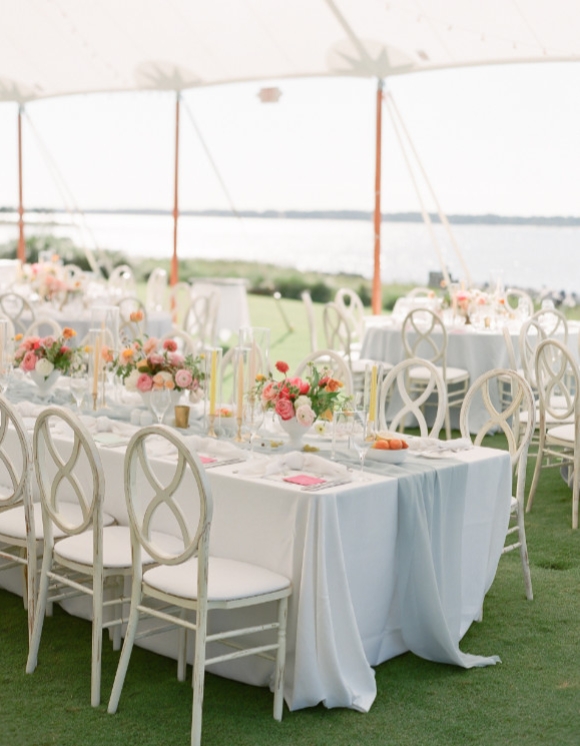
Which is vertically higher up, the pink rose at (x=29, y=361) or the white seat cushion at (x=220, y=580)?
the pink rose at (x=29, y=361)

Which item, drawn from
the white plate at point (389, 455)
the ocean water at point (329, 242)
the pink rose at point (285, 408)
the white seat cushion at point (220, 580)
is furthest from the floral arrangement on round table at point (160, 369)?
the ocean water at point (329, 242)

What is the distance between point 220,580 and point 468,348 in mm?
4987

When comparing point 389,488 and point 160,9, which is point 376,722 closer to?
point 389,488

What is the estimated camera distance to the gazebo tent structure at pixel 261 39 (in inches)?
343

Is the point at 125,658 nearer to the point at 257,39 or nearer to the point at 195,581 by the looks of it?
the point at 195,581

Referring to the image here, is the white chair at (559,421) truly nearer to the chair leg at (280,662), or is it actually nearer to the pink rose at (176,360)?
the pink rose at (176,360)

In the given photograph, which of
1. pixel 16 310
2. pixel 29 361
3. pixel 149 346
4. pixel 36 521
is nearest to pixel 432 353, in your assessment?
pixel 16 310

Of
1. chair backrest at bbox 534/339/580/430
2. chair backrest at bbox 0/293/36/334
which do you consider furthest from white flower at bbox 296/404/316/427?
chair backrest at bbox 0/293/36/334

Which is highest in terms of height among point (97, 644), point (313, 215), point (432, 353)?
point (313, 215)

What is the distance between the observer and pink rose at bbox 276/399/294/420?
12.7 ft

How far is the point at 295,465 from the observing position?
3.64 meters

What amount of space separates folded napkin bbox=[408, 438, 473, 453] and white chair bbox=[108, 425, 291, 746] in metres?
0.91

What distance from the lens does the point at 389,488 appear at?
3.56 meters

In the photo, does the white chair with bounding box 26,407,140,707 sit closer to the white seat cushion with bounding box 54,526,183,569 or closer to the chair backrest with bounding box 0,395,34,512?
→ the white seat cushion with bounding box 54,526,183,569
